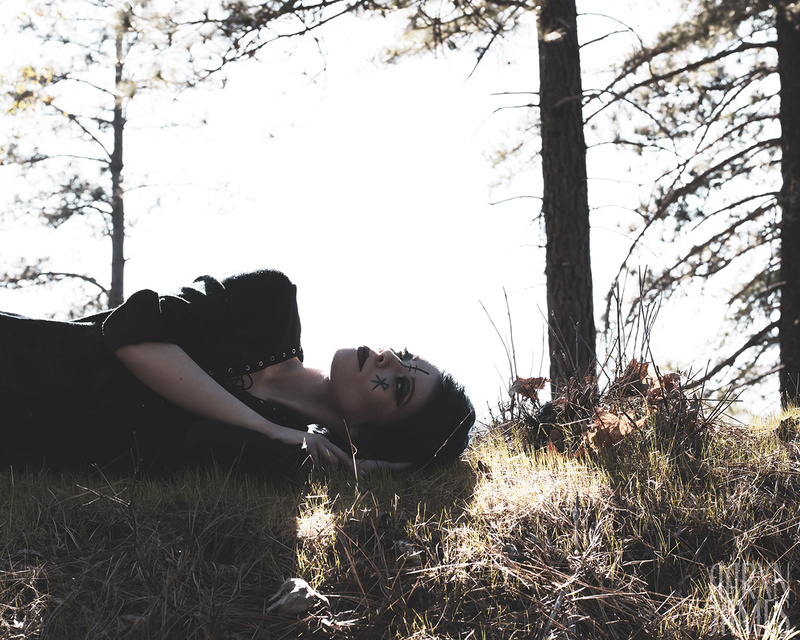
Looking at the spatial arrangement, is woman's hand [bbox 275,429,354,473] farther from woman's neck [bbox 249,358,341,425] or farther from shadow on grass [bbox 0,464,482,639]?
woman's neck [bbox 249,358,341,425]

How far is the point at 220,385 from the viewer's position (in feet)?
10.5

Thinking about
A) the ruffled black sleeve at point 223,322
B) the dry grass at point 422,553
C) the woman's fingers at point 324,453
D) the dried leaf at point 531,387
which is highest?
the ruffled black sleeve at point 223,322

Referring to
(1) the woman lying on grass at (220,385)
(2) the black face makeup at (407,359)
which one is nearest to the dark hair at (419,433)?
(1) the woman lying on grass at (220,385)

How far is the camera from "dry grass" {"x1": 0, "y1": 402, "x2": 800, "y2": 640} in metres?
2.29

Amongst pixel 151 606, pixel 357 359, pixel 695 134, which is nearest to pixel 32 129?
pixel 695 134

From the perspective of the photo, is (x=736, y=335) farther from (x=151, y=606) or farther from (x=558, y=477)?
(x=151, y=606)

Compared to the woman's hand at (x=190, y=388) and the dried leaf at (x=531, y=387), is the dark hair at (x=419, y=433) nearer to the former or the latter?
the woman's hand at (x=190, y=388)

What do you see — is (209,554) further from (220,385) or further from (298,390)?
(298,390)

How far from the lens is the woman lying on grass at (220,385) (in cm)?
329

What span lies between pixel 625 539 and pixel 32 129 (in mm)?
12841

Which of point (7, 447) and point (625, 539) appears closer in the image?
point (625, 539)

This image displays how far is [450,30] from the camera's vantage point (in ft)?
20.6

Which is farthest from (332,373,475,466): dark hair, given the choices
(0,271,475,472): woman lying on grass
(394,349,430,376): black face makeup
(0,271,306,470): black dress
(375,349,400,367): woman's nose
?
(0,271,306,470): black dress

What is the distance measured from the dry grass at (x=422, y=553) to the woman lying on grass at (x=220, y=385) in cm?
21
